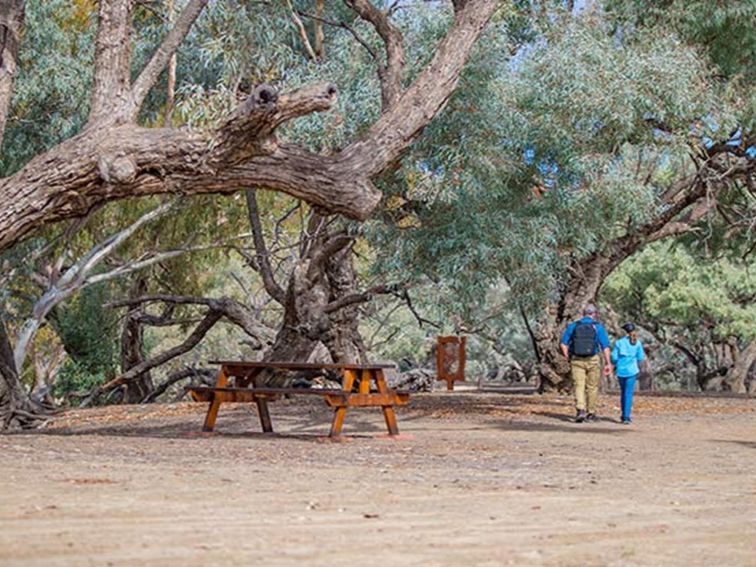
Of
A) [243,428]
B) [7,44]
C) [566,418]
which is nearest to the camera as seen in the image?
[7,44]

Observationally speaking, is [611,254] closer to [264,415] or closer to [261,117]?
[264,415]

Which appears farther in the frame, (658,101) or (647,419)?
(647,419)

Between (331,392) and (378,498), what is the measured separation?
5.37 meters

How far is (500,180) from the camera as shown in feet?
56.5

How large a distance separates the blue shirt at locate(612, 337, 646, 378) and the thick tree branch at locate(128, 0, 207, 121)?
788 centimetres

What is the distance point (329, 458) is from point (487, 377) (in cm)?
4676

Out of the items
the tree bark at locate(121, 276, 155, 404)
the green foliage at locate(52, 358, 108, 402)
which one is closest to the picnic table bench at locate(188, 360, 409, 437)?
the tree bark at locate(121, 276, 155, 404)

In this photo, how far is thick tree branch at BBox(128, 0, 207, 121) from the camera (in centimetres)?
1322

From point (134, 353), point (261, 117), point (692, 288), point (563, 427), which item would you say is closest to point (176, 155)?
point (261, 117)

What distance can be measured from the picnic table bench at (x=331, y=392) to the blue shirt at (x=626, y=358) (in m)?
4.69

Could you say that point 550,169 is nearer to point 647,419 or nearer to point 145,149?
point 647,419

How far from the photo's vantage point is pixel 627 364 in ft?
60.3

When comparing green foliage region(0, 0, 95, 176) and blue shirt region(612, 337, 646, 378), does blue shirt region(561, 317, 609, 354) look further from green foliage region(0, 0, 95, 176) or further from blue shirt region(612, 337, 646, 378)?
green foliage region(0, 0, 95, 176)

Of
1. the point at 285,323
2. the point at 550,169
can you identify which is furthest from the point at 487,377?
the point at 550,169
